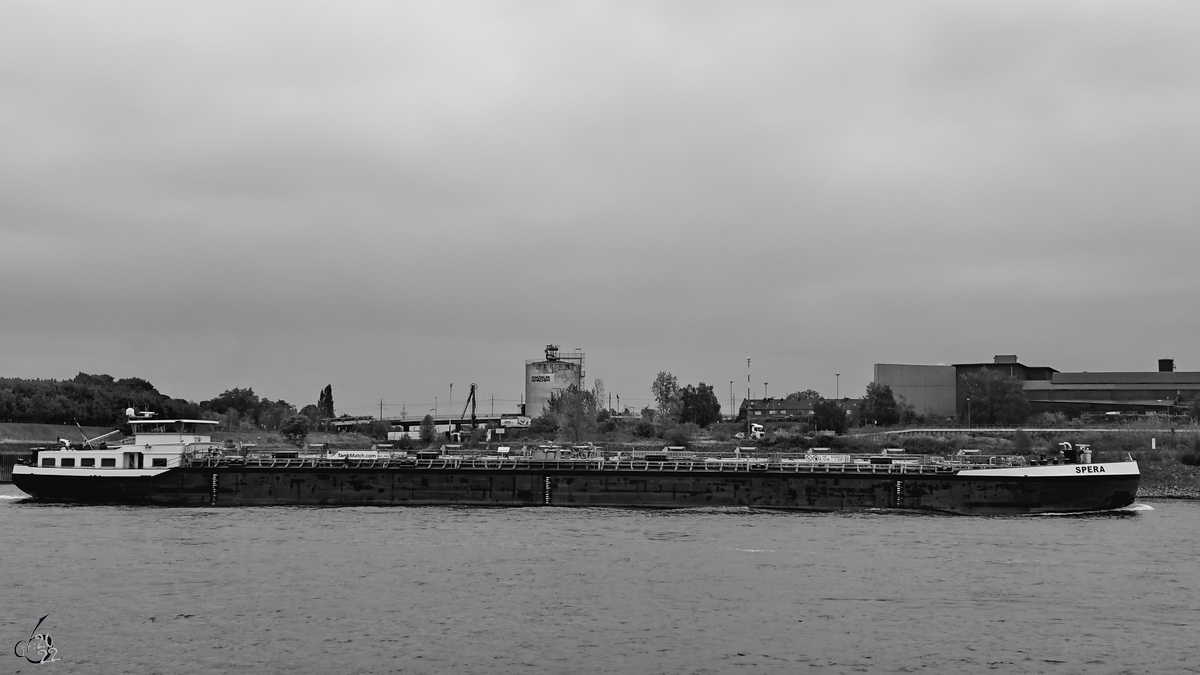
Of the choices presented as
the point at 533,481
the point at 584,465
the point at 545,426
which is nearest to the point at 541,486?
the point at 533,481

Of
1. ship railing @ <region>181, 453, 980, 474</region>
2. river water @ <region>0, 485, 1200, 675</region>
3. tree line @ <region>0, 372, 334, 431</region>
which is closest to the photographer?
river water @ <region>0, 485, 1200, 675</region>

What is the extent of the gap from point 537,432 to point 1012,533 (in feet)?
341

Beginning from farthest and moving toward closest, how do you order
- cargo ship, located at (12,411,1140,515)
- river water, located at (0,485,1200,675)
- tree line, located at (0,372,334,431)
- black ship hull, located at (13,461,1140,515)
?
tree line, located at (0,372,334,431)
black ship hull, located at (13,461,1140,515)
cargo ship, located at (12,411,1140,515)
river water, located at (0,485,1200,675)

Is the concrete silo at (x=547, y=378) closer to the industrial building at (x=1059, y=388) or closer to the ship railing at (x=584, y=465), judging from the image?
the industrial building at (x=1059, y=388)

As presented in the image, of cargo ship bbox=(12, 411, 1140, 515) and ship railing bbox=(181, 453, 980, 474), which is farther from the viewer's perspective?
ship railing bbox=(181, 453, 980, 474)

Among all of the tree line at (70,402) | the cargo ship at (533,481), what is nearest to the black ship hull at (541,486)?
the cargo ship at (533,481)

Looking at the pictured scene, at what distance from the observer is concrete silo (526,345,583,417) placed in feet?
557

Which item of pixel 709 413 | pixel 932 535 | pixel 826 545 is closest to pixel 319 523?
pixel 826 545

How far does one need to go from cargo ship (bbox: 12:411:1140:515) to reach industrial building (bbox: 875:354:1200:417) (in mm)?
88610

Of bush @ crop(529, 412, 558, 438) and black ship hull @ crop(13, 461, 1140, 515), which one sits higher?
bush @ crop(529, 412, 558, 438)

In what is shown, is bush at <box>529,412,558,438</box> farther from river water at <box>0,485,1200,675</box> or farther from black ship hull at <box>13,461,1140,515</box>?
river water at <box>0,485,1200,675</box>

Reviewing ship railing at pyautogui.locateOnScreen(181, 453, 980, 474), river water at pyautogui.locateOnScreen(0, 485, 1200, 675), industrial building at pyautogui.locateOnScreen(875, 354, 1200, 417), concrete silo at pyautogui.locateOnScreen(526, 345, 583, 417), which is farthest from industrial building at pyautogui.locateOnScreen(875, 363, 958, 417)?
river water at pyautogui.locateOnScreen(0, 485, 1200, 675)

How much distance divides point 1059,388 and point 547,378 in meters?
74.0

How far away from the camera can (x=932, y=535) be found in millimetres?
57031
